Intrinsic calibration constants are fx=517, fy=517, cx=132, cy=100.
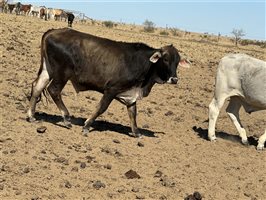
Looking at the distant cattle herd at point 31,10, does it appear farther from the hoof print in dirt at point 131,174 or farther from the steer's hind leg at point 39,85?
the hoof print in dirt at point 131,174

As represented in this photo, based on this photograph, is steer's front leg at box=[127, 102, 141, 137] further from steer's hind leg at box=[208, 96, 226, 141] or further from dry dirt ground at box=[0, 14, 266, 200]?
steer's hind leg at box=[208, 96, 226, 141]

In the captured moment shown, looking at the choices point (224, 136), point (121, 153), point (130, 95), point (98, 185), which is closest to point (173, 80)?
point (130, 95)

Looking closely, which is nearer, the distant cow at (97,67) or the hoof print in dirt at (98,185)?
the hoof print in dirt at (98,185)

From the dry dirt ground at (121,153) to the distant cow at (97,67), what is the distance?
65cm

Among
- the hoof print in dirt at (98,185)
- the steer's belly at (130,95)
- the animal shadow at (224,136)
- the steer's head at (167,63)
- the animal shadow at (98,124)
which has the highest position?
the steer's head at (167,63)

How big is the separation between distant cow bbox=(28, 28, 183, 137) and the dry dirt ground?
0.65 metres

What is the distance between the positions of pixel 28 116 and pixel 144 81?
2.32 meters

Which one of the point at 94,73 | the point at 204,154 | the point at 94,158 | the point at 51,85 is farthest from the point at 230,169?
the point at 51,85

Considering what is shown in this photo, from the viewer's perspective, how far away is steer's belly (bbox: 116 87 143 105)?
9977 millimetres

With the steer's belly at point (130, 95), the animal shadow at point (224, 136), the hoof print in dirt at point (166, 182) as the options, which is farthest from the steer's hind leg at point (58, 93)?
the animal shadow at point (224, 136)

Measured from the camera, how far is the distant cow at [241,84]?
35.5 ft

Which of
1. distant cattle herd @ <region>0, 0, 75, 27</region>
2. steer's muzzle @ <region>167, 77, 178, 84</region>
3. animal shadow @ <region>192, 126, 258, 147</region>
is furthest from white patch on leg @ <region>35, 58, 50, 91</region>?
distant cattle herd @ <region>0, 0, 75, 27</region>

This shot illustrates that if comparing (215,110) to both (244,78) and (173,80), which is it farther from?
(173,80)

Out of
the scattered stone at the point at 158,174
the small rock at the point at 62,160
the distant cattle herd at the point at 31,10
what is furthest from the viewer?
the distant cattle herd at the point at 31,10
